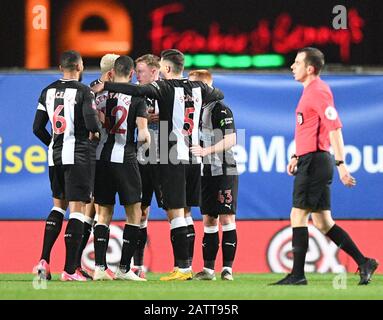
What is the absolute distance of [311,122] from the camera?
8859 mm

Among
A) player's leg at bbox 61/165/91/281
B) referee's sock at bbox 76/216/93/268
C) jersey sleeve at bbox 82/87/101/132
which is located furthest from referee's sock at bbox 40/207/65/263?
jersey sleeve at bbox 82/87/101/132

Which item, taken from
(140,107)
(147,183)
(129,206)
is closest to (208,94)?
(140,107)

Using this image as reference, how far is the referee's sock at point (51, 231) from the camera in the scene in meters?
9.62

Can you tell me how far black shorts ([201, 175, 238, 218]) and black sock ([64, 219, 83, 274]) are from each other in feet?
4.00

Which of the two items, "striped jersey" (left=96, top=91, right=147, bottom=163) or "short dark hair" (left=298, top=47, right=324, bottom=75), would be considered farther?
"striped jersey" (left=96, top=91, right=147, bottom=163)

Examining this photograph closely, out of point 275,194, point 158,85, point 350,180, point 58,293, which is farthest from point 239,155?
point 58,293

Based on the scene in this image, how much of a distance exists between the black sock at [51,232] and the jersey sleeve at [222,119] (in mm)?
1505

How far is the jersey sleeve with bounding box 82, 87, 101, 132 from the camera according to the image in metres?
9.45

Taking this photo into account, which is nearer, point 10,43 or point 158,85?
point 158,85

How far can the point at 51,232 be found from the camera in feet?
31.7

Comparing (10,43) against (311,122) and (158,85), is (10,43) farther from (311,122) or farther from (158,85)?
(311,122)

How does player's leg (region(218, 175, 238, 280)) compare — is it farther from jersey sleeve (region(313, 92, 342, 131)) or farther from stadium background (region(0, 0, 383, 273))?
jersey sleeve (region(313, 92, 342, 131))
